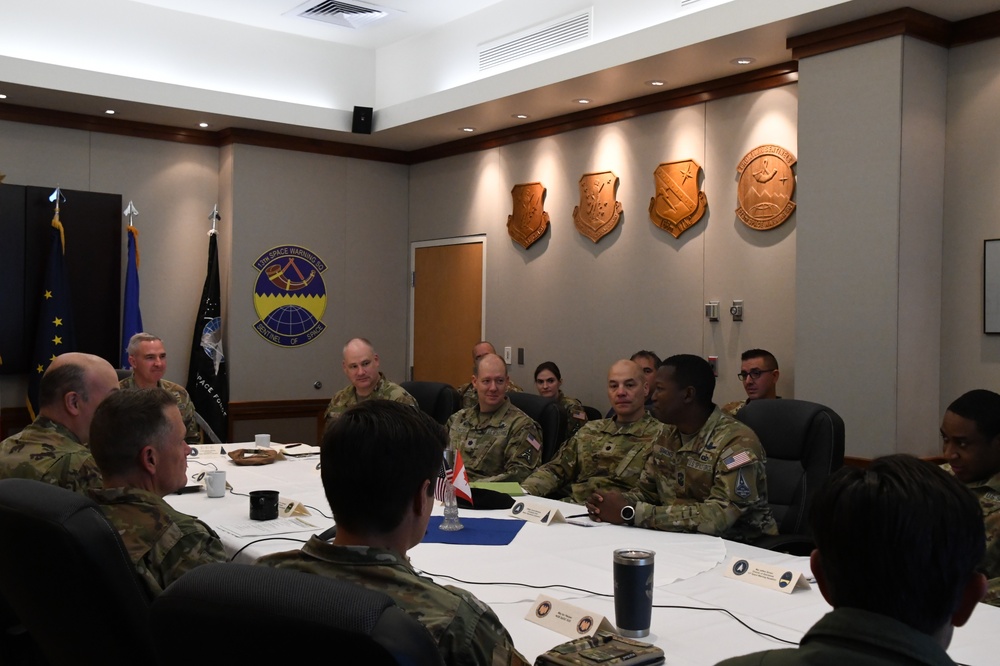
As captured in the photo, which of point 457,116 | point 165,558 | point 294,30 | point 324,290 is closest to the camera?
point 165,558

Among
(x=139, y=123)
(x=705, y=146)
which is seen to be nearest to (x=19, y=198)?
(x=139, y=123)

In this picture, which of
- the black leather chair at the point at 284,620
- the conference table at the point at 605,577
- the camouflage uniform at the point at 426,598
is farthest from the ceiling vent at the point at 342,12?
the black leather chair at the point at 284,620

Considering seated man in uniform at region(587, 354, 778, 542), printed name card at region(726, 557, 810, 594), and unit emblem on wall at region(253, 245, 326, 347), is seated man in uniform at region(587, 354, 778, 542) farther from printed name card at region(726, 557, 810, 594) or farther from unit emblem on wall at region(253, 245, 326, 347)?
unit emblem on wall at region(253, 245, 326, 347)

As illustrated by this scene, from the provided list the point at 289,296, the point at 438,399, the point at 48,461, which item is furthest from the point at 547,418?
the point at 289,296

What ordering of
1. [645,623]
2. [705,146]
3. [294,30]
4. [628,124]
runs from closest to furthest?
[645,623] → [705,146] → [628,124] → [294,30]

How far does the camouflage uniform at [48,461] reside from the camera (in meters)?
2.84

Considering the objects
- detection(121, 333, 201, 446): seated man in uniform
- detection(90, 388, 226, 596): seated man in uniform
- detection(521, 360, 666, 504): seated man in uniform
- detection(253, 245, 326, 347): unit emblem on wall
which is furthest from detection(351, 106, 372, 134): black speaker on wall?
detection(90, 388, 226, 596): seated man in uniform

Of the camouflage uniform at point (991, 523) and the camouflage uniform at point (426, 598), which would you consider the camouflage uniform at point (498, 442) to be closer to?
the camouflage uniform at point (991, 523)

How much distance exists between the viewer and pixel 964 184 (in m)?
4.66

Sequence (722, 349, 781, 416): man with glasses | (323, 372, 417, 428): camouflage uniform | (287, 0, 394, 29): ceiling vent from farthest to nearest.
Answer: (287, 0, 394, 29): ceiling vent → (323, 372, 417, 428): camouflage uniform → (722, 349, 781, 416): man with glasses

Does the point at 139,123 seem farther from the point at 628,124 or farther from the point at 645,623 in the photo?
the point at 645,623

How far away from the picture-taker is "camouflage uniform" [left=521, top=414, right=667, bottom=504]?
4.14 metres

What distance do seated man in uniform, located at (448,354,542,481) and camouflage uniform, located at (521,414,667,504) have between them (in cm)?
34

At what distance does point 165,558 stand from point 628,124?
4874 mm
